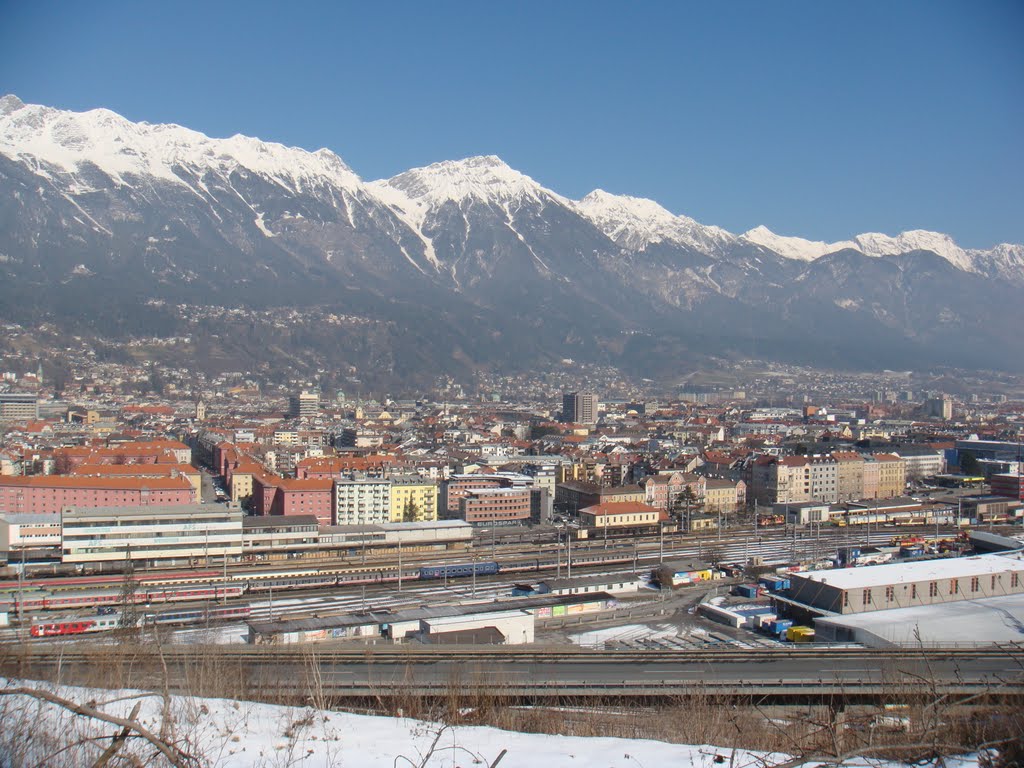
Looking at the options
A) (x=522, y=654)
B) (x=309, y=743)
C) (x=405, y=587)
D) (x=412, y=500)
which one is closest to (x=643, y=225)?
(x=412, y=500)

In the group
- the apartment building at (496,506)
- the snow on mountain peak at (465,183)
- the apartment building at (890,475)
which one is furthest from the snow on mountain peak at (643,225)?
the apartment building at (496,506)

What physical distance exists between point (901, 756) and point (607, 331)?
274 feet

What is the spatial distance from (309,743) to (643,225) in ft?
422

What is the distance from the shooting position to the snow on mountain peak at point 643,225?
12225cm

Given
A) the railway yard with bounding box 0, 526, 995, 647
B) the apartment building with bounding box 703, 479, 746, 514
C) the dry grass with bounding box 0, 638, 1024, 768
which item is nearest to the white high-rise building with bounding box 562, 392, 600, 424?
the apartment building with bounding box 703, 479, 746, 514

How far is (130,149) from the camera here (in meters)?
94.4

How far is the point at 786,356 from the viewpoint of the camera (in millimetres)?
85000

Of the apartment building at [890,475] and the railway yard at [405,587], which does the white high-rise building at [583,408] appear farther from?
the railway yard at [405,587]

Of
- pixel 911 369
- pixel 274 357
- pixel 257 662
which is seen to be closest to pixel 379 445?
pixel 257 662

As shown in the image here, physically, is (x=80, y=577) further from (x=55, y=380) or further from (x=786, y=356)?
(x=786, y=356)

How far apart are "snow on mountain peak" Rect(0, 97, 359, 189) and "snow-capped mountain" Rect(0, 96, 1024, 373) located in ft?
0.86

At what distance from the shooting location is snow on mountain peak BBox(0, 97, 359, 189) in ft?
293

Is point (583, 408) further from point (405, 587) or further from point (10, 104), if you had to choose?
point (10, 104)

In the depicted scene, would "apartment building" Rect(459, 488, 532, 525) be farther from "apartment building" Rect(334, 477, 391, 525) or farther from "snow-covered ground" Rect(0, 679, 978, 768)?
"snow-covered ground" Rect(0, 679, 978, 768)
